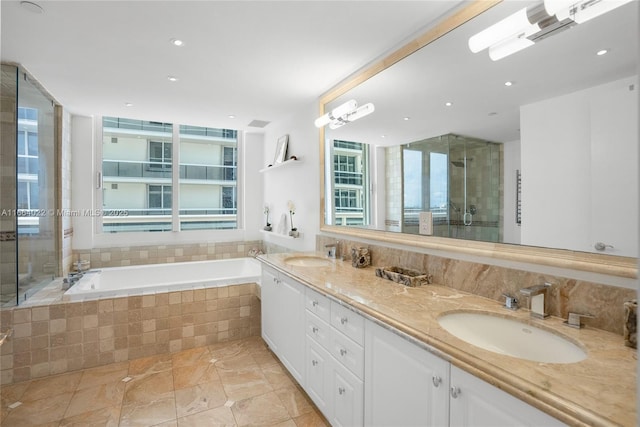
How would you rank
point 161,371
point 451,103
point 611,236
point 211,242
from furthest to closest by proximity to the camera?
point 211,242 < point 161,371 < point 451,103 < point 611,236

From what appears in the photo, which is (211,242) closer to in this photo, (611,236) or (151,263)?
(151,263)

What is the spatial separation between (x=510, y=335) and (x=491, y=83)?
3.90 ft

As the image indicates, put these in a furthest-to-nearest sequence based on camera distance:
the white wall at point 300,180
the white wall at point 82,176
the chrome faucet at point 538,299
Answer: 1. the white wall at point 82,176
2. the white wall at point 300,180
3. the chrome faucet at point 538,299

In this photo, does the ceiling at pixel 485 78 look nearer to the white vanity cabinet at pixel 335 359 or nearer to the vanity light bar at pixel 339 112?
the vanity light bar at pixel 339 112

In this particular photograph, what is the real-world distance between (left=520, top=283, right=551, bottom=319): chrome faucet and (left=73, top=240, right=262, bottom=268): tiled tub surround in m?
3.78

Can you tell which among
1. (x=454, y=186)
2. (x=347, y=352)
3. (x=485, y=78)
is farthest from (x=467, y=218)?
(x=347, y=352)

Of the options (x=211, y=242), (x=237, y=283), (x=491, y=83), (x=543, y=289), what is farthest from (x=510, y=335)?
(x=211, y=242)

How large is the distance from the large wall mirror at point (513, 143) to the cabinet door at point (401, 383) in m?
0.67

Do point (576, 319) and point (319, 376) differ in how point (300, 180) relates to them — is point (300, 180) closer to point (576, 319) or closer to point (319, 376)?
point (319, 376)

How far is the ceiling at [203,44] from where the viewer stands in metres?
1.72

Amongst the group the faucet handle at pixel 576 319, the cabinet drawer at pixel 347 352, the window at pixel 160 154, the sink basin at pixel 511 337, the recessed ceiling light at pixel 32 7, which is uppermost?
the recessed ceiling light at pixel 32 7

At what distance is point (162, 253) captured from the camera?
13.5 feet

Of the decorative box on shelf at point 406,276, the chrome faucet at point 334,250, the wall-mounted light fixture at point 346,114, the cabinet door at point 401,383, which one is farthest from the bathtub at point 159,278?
the cabinet door at point 401,383

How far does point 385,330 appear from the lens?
1.37 meters
